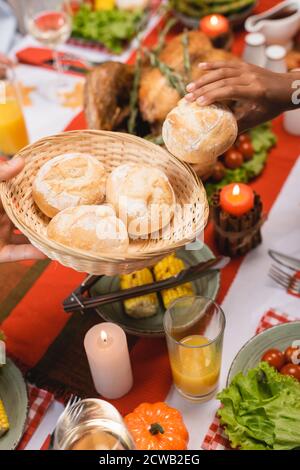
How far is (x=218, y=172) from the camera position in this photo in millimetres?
1790

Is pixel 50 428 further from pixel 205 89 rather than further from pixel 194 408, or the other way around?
pixel 205 89

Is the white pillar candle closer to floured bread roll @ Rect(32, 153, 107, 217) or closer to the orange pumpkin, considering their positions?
the orange pumpkin

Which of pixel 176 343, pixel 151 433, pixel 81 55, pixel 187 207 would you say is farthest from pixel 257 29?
pixel 151 433

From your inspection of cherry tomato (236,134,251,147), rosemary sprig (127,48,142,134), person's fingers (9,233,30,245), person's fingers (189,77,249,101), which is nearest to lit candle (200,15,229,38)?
rosemary sprig (127,48,142,134)

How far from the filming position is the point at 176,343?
1.23m

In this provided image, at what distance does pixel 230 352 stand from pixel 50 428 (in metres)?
0.46

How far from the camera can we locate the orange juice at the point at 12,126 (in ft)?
6.48

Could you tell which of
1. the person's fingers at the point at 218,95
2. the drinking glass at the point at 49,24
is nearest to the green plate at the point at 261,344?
the person's fingers at the point at 218,95

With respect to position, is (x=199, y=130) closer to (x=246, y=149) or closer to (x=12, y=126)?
(x=246, y=149)

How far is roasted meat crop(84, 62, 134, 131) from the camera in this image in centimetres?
178

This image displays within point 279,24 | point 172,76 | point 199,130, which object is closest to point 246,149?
point 172,76

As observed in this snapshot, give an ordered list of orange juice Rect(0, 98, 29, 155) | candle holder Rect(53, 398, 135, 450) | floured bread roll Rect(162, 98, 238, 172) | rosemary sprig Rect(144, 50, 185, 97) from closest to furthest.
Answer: candle holder Rect(53, 398, 135, 450) < floured bread roll Rect(162, 98, 238, 172) < rosemary sprig Rect(144, 50, 185, 97) < orange juice Rect(0, 98, 29, 155)

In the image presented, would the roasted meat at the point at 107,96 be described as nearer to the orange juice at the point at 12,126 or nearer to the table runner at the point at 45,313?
the orange juice at the point at 12,126

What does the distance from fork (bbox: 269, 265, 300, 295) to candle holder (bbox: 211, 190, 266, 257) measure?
0.34 ft
